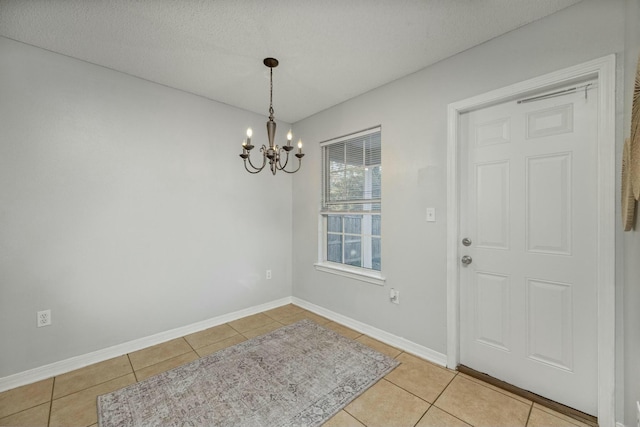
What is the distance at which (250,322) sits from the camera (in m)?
3.07

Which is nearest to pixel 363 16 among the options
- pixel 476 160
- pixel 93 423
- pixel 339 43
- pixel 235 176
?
pixel 339 43

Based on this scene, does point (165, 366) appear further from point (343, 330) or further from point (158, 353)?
point (343, 330)

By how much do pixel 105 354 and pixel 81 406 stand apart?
0.64m

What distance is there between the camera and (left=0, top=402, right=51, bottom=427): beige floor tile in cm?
161

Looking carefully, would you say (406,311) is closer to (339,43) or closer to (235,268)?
(235,268)

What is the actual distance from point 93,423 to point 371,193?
2.75m

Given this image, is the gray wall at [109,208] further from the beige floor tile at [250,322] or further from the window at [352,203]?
the window at [352,203]

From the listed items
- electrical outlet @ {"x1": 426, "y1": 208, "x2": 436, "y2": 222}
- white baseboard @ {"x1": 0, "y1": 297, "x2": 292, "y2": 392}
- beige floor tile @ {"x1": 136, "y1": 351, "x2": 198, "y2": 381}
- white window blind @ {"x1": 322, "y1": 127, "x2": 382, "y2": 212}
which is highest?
white window blind @ {"x1": 322, "y1": 127, "x2": 382, "y2": 212}

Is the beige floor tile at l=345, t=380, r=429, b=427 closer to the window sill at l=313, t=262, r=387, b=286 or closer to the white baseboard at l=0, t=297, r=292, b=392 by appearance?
the window sill at l=313, t=262, r=387, b=286

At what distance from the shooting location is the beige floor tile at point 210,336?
2596mm

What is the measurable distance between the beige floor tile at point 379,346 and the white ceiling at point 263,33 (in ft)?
8.32

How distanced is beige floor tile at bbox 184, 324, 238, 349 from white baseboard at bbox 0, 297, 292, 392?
0.26 feet

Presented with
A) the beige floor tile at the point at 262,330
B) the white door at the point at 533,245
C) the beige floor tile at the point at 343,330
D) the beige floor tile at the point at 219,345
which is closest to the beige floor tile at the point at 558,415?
the white door at the point at 533,245

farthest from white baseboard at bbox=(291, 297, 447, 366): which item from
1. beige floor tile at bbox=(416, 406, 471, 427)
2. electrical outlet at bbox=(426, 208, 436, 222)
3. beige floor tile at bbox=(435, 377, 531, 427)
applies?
electrical outlet at bbox=(426, 208, 436, 222)
